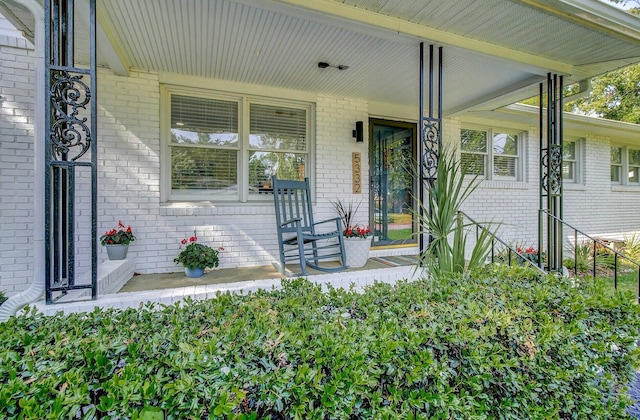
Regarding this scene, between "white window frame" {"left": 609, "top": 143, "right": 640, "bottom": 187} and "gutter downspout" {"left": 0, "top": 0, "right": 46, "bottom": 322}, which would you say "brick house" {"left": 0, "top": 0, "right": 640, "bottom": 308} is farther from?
"white window frame" {"left": 609, "top": 143, "right": 640, "bottom": 187}

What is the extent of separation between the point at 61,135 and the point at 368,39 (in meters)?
2.58

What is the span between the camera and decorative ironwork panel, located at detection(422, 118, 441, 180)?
2.94 meters

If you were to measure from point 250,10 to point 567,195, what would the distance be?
6.96 meters

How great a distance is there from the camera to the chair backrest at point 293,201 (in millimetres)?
3990

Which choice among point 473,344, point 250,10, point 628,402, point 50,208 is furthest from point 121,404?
point 250,10

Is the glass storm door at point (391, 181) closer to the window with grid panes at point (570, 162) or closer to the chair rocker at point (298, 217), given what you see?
the chair rocker at point (298, 217)

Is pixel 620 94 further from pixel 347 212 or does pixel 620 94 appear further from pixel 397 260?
pixel 347 212

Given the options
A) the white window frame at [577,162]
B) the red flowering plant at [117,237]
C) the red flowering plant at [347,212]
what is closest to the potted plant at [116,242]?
the red flowering plant at [117,237]

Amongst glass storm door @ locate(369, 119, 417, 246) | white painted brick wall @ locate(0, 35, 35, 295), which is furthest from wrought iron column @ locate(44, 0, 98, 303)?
glass storm door @ locate(369, 119, 417, 246)

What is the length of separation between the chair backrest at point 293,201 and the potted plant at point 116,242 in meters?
1.66

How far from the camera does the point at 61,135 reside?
2016 mm

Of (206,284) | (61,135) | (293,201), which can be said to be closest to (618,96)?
(293,201)

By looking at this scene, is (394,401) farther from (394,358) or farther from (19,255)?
(19,255)

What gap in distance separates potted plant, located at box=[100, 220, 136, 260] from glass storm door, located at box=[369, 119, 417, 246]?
3.26 metres
